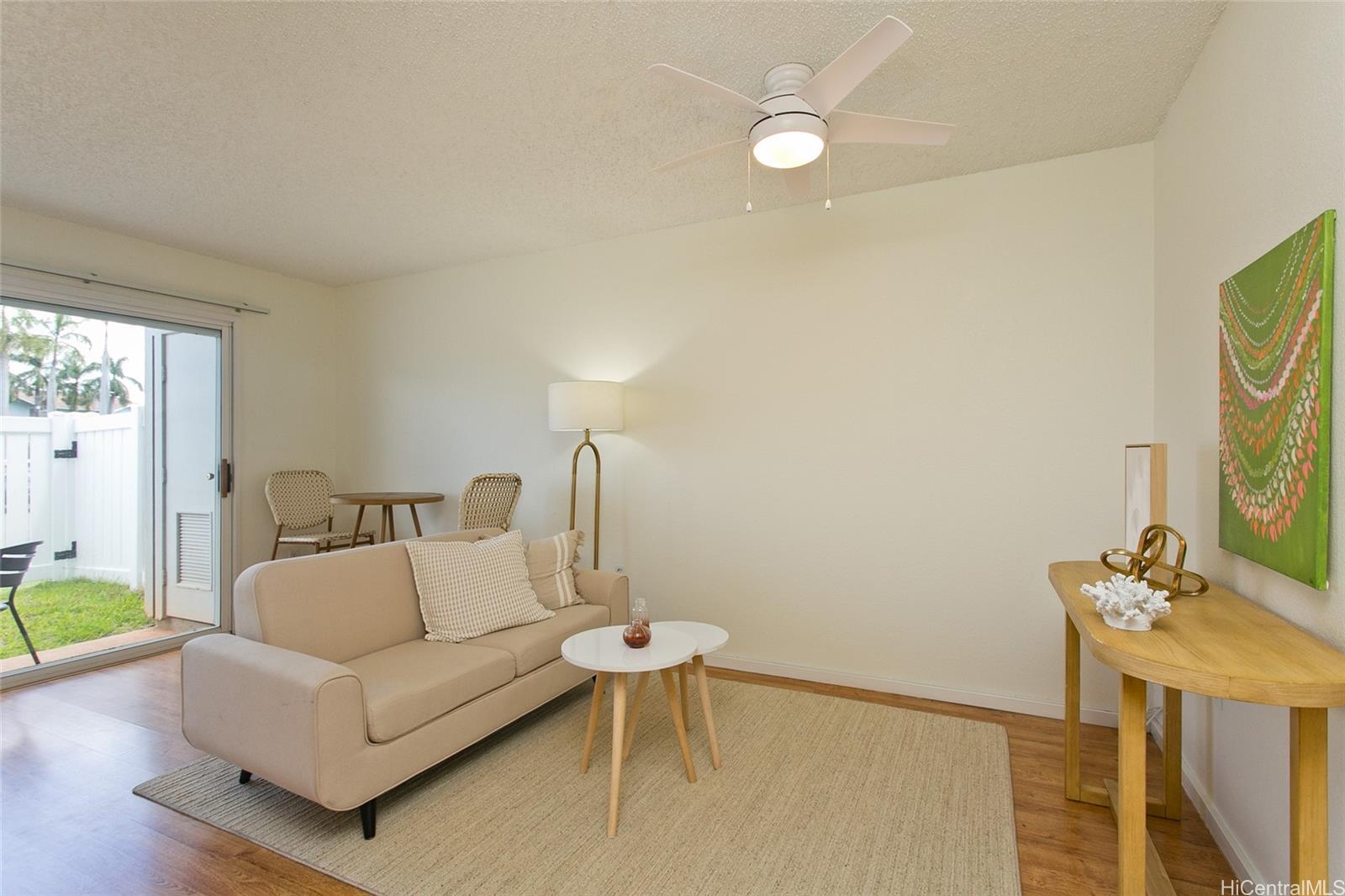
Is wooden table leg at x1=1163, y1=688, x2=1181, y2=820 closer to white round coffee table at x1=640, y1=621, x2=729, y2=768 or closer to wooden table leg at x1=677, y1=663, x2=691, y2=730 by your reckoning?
white round coffee table at x1=640, y1=621, x2=729, y2=768

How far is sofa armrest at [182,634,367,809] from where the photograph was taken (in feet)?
6.16

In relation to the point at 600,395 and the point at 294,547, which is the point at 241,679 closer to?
the point at 600,395

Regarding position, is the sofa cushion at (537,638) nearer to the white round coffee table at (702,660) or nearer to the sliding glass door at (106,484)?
the white round coffee table at (702,660)

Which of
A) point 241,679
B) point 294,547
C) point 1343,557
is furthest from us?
point 294,547

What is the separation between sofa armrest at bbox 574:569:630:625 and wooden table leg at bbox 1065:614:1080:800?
2.01 meters

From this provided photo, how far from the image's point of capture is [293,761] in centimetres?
192

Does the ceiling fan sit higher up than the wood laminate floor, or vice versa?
the ceiling fan

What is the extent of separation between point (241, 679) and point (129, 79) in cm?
217

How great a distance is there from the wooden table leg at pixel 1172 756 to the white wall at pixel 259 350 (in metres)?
5.25

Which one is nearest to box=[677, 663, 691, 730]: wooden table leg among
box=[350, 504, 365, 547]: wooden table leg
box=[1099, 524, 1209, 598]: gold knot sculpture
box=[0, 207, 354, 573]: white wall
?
box=[1099, 524, 1209, 598]: gold knot sculpture

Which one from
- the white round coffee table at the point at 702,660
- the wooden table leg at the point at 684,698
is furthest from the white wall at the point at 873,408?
the white round coffee table at the point at 702,660

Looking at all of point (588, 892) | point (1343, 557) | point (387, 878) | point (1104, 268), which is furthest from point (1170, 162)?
point (387, 878)

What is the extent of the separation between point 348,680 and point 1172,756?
2.68 m

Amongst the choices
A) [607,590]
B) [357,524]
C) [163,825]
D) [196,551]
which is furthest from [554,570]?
[196,551]
